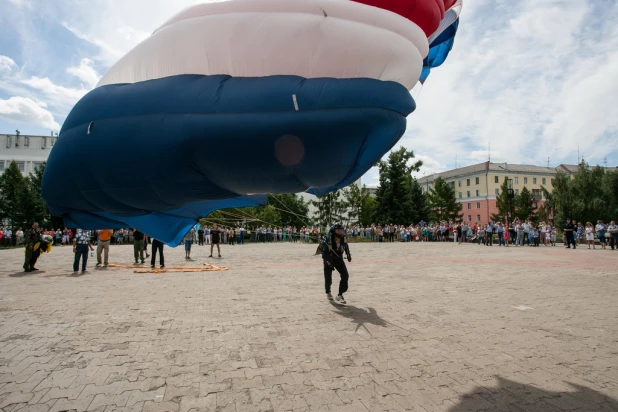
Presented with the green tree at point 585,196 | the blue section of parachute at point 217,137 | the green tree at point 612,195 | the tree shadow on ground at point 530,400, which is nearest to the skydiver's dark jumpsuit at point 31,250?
the blue section of parachute at point 217,137

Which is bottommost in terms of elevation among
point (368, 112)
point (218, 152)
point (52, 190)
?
point (52, 190)

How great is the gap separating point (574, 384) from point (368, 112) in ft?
13.0

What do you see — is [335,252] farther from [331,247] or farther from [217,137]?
[217,137]

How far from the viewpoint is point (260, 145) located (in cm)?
258

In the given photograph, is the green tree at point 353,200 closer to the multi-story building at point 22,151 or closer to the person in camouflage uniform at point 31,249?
the person in camouflage uniform at point 31,249

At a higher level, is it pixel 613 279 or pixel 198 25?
pixel 198 25

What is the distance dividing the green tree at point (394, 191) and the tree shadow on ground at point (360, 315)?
38.8 m

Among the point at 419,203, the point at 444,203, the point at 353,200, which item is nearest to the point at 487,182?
the point at 444,203

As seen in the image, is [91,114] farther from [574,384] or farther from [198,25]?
[574,384]

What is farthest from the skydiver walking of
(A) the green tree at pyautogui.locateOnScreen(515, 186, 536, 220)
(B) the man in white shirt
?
(A) the green tree at pyautogui.locateOnScreen(515, 186, 536, 220)

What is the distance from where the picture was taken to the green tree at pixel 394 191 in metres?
45.4

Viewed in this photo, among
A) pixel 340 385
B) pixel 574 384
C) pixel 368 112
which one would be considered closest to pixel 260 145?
pixel 368 112

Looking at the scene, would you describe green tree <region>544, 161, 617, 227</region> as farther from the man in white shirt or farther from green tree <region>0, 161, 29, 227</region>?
green tree <region>0, 161, 29, 227</region>

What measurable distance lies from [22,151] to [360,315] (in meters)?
84.1
